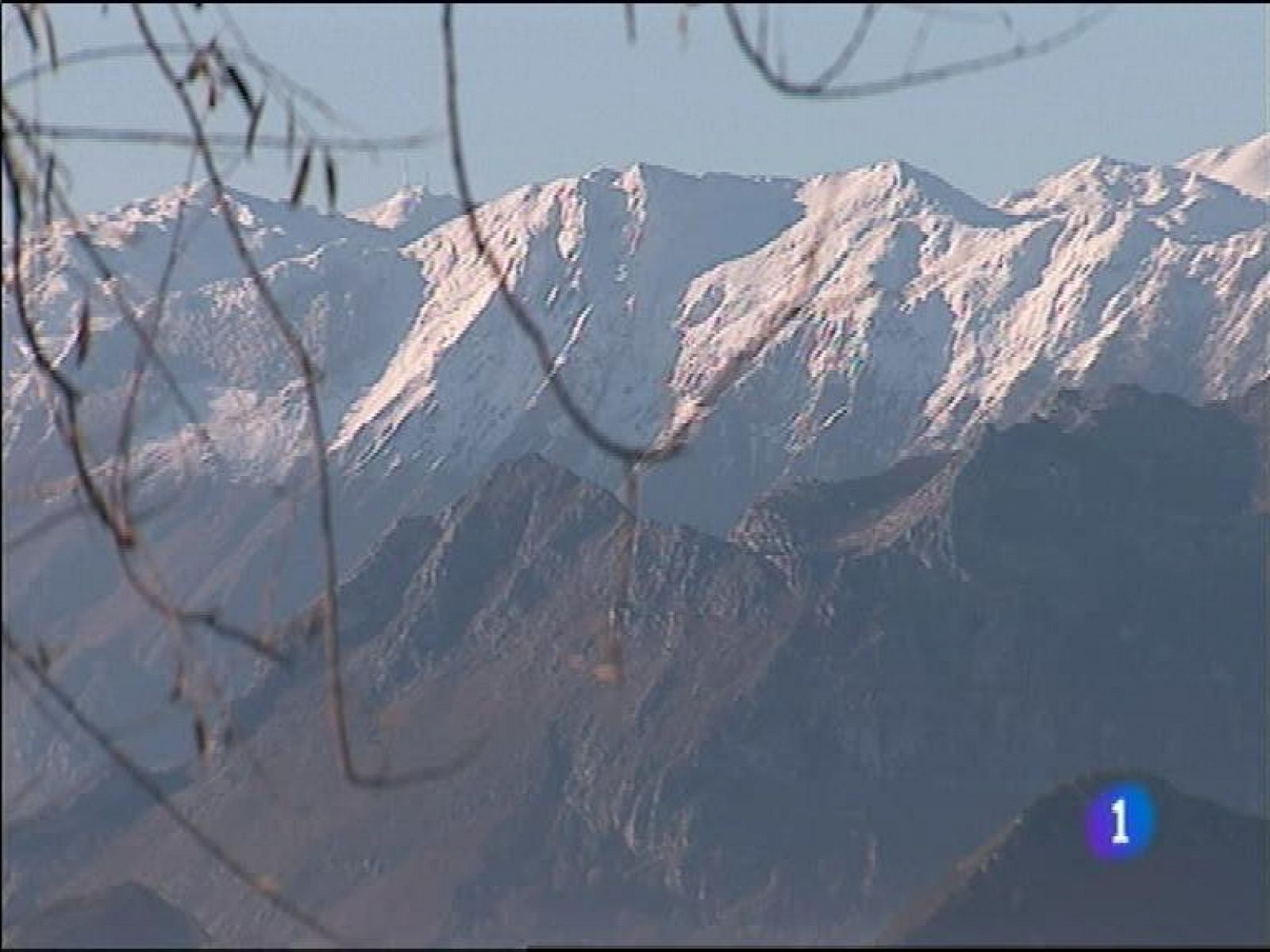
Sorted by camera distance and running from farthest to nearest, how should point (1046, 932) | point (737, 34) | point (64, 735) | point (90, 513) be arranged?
point (1046, 932)
point (64, 735)
point (90, 513)
point (737, 34)

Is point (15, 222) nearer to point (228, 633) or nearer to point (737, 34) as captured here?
point (228, 633)

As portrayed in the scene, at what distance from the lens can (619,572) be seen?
59.1 feet

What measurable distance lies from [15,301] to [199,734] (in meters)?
2.21

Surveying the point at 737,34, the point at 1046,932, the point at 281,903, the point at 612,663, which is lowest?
the point at 1046,932

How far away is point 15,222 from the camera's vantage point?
56.2 feet

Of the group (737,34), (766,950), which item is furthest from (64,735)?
(737,34)

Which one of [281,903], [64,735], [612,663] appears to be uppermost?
[612,663]

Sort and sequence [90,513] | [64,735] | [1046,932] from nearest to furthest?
1. [90,513]
2. [64,735]
3. [1046,932]

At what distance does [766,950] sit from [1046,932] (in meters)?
7.76

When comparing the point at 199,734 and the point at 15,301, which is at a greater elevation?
the point at 15,301

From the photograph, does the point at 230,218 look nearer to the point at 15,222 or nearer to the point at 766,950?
the point at 15,222

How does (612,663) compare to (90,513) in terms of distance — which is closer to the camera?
(612,663)

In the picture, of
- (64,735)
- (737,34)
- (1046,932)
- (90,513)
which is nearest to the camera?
(737,34)

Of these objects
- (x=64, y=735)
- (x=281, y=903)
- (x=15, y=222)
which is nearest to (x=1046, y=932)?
(x=64, y=735)
